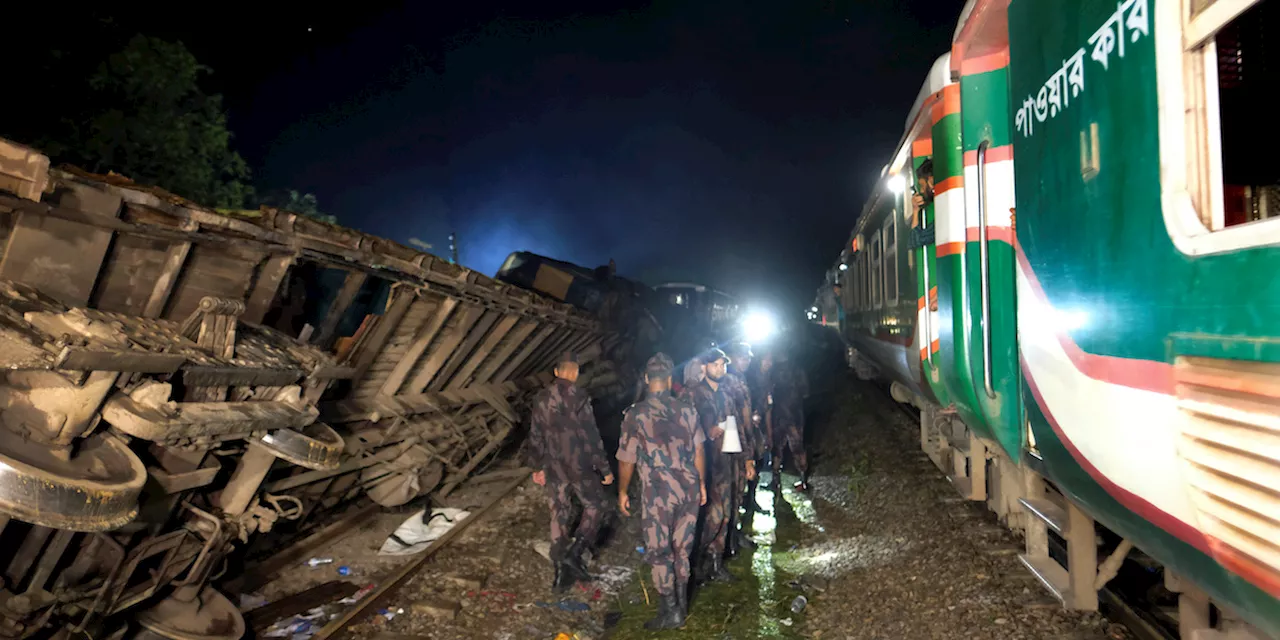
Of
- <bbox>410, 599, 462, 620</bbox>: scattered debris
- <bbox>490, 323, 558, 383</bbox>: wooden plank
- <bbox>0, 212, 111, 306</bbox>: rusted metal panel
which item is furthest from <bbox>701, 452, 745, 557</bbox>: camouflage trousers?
<bbox>0, 212, 111, 306</bbox>: rusted metal panel

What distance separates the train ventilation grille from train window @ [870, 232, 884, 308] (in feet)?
18.2


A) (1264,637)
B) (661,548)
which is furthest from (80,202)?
(1264,637)

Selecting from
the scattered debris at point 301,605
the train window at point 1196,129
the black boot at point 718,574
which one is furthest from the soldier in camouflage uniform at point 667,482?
the train window at point 1196,129

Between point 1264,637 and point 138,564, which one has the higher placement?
point 1264,637

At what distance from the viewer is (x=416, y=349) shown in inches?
263

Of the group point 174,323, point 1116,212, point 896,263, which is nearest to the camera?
point 1116,212

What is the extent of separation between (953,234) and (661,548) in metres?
2.99

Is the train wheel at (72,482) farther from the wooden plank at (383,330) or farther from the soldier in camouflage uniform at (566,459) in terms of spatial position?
the soldier in camouflage uniform at (566,459)

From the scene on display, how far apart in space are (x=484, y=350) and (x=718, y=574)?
3614 mm

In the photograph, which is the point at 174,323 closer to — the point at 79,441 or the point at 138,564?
the point at 79,441

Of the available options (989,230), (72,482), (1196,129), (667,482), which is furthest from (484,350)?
(1196,129)

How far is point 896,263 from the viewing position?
606cm

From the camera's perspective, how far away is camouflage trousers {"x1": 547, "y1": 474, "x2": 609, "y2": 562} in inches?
243

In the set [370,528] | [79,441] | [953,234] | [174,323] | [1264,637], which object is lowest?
[370,528]
